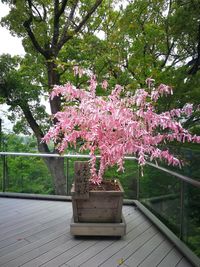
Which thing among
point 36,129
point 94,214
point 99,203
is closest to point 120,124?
point 99,203

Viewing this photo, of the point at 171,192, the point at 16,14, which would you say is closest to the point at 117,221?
the point at 171,192

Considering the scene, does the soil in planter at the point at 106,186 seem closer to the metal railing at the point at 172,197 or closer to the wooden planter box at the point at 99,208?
the wooden planter box at the point at 99,208

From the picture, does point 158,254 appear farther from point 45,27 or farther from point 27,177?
point 45,27

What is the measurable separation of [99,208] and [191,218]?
1076 mm

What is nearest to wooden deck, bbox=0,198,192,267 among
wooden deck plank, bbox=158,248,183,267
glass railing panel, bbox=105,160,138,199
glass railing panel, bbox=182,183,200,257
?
wooden deck plank, bbox=158,248,183,267

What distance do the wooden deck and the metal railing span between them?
0.21 metres

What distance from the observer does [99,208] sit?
3.18 metres

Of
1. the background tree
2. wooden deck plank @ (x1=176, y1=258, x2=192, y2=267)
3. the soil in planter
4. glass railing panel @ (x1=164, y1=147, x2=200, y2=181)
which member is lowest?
wooden deck plank @ (x1=176, y1=258, x2=192, y2=267)

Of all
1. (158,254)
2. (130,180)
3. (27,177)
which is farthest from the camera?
(27,177)

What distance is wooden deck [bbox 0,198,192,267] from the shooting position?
8.34 feet

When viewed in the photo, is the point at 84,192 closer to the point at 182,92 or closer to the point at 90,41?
the point at 182,92

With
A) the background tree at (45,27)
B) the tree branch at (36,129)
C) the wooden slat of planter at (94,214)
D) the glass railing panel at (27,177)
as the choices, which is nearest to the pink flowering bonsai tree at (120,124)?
the wooden slat of planter at (94,214)

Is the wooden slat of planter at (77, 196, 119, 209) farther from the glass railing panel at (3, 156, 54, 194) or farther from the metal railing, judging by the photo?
the glass railing panel at (3, 156, 54, 194)

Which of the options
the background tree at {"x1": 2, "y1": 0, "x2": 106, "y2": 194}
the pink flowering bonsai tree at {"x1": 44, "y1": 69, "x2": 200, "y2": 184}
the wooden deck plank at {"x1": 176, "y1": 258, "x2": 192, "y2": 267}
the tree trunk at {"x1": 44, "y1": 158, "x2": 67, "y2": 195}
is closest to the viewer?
the wooden deck plank at {"x1": 176, "y1": 258, "x2": 192, "y2": 267}
